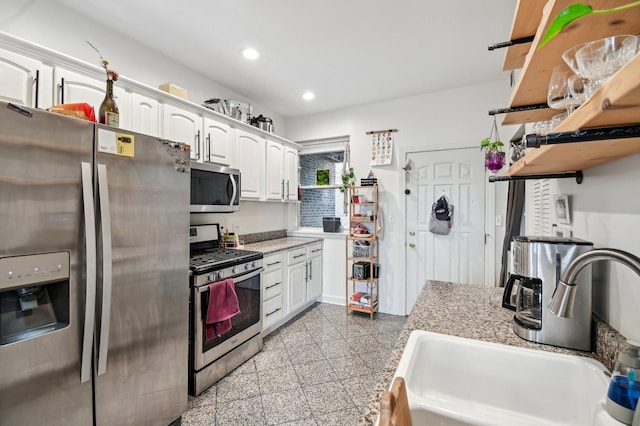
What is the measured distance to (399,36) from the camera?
231 centimetres

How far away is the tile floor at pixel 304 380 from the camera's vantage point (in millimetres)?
1861

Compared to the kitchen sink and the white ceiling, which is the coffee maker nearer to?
the kitchen sink

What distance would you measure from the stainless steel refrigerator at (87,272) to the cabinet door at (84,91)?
63cm

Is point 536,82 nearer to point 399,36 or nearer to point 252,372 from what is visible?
point 399,36

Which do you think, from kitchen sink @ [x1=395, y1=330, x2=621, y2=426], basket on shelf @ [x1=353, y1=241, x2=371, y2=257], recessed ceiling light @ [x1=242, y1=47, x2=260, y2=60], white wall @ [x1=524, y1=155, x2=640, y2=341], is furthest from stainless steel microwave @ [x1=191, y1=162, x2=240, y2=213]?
white wall @ [x1=524, y1=155, x2=640, y2=341]

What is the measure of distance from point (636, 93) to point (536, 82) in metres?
0.71

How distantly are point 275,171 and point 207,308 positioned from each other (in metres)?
1.98

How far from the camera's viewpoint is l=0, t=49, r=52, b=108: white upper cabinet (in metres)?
1.48

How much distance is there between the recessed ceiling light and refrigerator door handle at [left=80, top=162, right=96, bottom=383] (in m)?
1.77

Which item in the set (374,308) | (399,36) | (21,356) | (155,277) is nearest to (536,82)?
(399,36)

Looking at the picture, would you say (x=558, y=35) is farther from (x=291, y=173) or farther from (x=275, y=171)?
(x=291, y=173)

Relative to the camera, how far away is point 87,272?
126 centimetres

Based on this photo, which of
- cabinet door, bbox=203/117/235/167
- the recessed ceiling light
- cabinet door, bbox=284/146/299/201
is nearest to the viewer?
the recessed ceiling light

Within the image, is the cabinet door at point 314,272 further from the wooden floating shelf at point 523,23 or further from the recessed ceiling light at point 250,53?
the wooden floating shelf at point 523,23
